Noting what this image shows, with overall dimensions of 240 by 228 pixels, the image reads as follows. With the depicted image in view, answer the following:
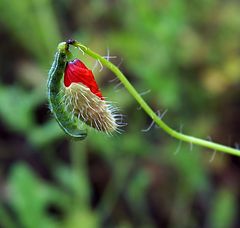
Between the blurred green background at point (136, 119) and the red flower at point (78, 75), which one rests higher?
the red flower at point (78, 75)

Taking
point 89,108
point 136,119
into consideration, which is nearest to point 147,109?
point 89,108

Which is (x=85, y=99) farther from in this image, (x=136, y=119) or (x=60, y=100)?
(x=136, y=119)

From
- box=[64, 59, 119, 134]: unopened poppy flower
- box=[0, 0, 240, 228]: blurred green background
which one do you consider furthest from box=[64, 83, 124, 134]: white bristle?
box=[0, 0, 240, 228]: blurred green background

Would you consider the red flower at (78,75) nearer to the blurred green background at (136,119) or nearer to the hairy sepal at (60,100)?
the hairy sepal at (60,100)

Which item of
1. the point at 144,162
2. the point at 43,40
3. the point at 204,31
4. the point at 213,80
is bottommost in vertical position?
the point at 144,162

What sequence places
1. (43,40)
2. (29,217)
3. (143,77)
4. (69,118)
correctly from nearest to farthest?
(69,118) → (29,217) → (143,77) → (43,40)

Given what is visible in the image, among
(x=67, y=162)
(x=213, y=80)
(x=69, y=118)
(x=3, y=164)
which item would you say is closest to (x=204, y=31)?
(x=213, y=80)

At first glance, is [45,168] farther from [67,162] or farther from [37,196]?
[37,196]

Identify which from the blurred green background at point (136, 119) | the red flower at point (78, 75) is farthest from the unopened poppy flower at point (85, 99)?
the blurred green background at point (136, 119)
